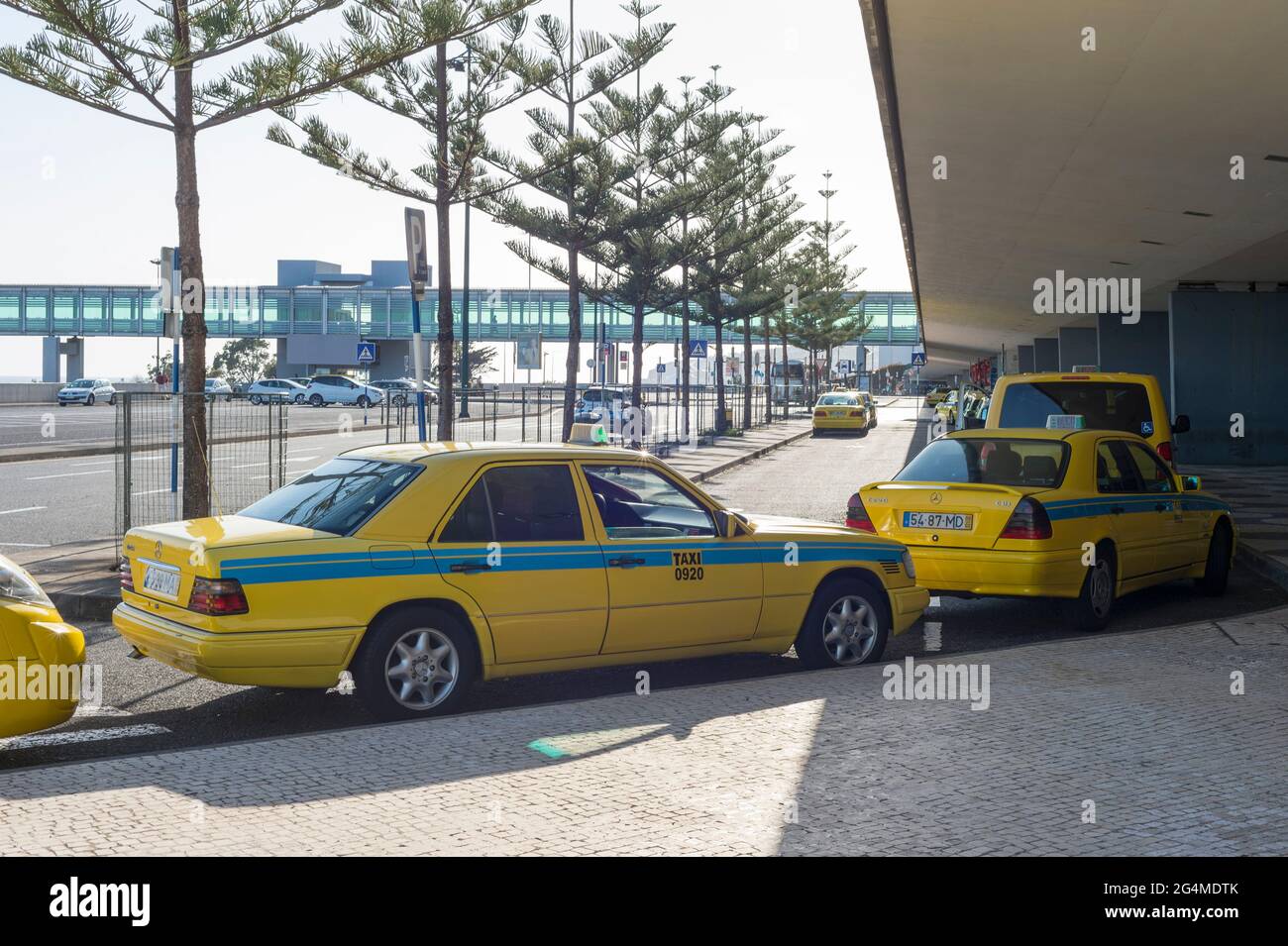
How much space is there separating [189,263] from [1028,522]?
7.83 m

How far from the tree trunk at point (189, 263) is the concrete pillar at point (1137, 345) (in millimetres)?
27326

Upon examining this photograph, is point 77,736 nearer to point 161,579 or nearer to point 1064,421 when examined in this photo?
point 161,579

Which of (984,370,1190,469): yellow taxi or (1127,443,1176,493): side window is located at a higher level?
(984,370,1190,469): yellow taxi

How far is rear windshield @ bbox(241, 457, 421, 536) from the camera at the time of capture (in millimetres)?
7145

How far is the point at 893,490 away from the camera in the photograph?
408 inches

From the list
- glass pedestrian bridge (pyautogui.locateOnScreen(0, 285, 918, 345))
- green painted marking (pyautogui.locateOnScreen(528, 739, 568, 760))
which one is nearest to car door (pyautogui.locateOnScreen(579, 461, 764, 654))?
green painted marking (pyautogui.locateOnScreen(528, 739, 568, 760))

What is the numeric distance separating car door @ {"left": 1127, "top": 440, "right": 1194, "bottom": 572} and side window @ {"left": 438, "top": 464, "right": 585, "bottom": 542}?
5.41 meters

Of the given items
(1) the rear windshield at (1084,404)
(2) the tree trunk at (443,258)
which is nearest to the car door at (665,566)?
(1) the rear windshield at (1084,404)

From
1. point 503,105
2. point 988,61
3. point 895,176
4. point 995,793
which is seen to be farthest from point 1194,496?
point 503,105

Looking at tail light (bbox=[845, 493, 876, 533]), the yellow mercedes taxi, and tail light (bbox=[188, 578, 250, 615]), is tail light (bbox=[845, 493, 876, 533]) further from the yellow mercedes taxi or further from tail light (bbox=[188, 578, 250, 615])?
tail light (bbox=[188, 578, 250, 615])

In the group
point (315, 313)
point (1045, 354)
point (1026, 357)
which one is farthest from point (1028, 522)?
point (315, 313)

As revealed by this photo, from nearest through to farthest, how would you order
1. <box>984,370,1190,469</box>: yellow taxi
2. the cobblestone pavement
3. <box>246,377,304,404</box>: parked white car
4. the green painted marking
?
1. the cobblestone pavement
2. the green painted marking
3. <box>984,370,1190,469</box>: yellow taxi
4. <box>246,377,304,404</box>: parked white car

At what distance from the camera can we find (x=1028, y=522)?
9.66 metres

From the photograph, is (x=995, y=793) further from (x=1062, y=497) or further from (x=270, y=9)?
(x=270, y=9)
